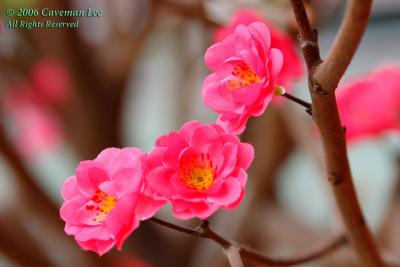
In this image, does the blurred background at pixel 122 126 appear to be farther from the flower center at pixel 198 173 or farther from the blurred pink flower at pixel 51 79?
the flower center at pixel 198 173

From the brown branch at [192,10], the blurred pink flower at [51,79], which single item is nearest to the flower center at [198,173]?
the brown branch at [192,10]

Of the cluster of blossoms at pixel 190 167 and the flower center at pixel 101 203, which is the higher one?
the cluster of blossoms at pixel 190 167

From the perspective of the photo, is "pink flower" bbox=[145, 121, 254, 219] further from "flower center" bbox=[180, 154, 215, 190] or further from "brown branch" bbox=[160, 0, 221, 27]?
"brown branch" bbox=[160, 0, 221, 27]

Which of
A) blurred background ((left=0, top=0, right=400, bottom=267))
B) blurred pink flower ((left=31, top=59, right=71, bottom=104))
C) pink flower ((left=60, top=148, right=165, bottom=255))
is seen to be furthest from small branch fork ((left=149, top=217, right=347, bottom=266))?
blurred pink flower ((left=31, top=59, right=71, bottom=104))

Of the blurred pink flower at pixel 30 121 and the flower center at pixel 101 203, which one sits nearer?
the flower center at pixel 101 203

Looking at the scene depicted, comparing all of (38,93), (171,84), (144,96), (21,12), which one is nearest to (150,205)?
(21,12)

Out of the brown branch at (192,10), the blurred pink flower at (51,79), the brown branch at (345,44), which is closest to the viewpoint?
the brown branch at (345,44)
